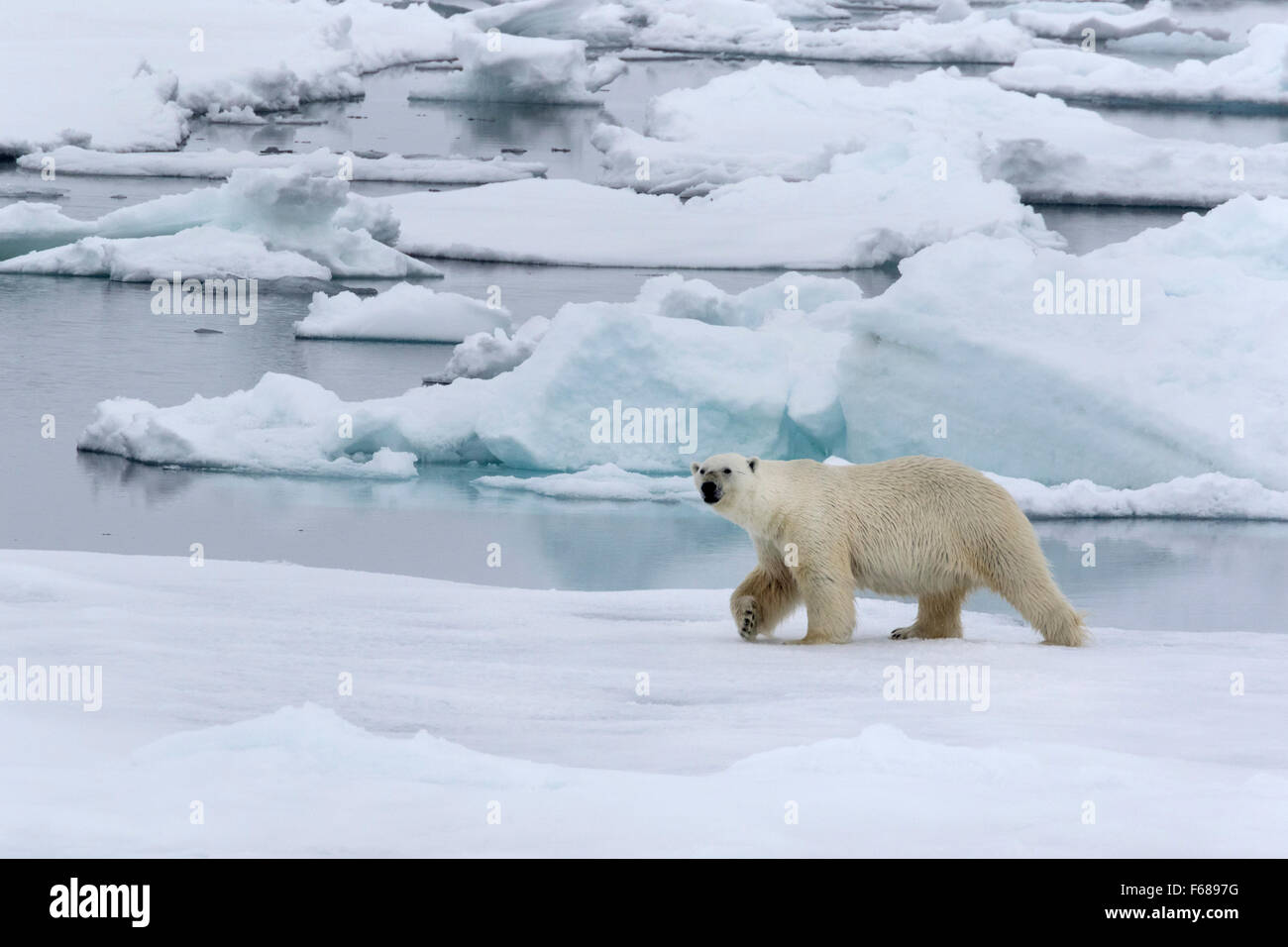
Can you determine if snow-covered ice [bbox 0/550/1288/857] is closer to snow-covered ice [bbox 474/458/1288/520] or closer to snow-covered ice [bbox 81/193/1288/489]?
snow-covered ice [bbox 474/458/1288/520]

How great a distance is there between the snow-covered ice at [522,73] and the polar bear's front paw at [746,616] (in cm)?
1578

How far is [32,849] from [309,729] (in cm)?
55

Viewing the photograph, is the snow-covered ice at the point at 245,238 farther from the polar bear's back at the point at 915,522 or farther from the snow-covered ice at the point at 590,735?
the polar bear's back at the point at 915,522

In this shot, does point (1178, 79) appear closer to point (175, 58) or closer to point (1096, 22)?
point (1096, 22)

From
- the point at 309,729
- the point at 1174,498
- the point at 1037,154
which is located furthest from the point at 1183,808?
the point at 1037,154

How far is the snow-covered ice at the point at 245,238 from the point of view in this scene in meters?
11.3

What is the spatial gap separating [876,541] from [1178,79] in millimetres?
19109

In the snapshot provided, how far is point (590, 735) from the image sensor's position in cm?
328

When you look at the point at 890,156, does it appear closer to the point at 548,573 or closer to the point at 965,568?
the point at 548,573

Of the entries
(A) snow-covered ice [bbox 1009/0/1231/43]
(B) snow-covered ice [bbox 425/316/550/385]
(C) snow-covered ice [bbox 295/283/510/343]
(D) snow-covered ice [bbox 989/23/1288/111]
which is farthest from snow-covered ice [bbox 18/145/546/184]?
(A) snow-covered ice [bbox 1009/0/1231/43]

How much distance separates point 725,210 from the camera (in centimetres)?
1372

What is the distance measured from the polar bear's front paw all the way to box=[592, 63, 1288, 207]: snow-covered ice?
32.9 feet

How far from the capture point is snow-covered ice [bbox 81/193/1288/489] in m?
7.62

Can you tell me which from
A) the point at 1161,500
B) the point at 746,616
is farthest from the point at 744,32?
the point at 746,616
